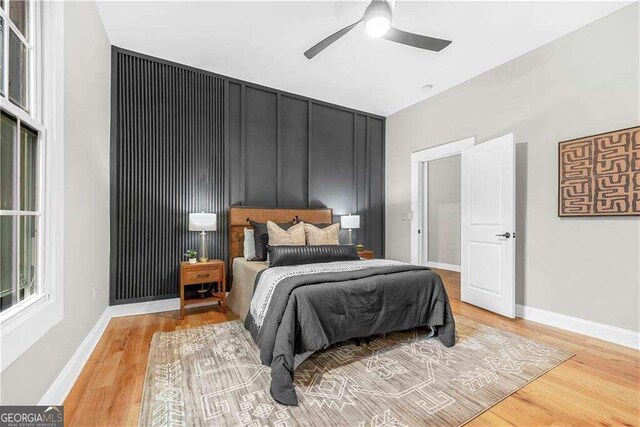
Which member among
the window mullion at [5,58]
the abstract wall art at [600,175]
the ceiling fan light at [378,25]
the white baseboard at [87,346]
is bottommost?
the white baseboard at [87,346]

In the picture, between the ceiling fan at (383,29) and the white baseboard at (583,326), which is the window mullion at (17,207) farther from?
the white baseboard at (583,326)

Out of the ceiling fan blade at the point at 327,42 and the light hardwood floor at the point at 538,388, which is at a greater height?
the ceiling fan blade at the point at 327,42

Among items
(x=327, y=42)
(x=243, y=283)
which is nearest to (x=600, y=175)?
(x=327, y=42)

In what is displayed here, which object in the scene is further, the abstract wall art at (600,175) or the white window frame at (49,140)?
the abstract wall art at (600,175)

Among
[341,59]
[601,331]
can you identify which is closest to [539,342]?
[601,331]

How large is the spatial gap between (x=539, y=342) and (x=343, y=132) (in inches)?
150

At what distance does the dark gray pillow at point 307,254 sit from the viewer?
9.75 feet

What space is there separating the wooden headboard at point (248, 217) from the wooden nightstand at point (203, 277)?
1.47 feet

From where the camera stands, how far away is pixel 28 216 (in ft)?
5.24

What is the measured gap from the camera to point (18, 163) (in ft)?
4.96

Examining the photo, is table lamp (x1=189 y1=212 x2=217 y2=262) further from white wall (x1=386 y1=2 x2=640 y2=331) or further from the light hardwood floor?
white wall (x1=386 y1=2 x2=640 y2=331)

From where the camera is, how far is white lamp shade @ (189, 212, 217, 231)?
11.1 feet

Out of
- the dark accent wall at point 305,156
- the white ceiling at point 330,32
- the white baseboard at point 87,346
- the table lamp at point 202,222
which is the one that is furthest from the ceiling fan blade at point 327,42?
the white baseboard at point 87,346

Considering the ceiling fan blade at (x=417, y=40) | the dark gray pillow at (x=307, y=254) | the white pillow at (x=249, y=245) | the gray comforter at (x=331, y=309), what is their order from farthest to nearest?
1. the white pillow at (x=249, y=245)
2. the dark gray pillow at (x=307, y=254)
3. the ceiling fan blade at (x=417, y=40)
4. the gray comforter at (x=331, y=309)
